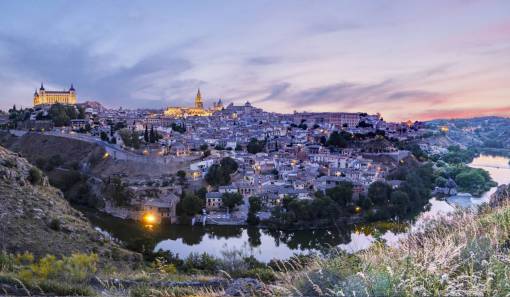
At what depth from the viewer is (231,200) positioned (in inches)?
808

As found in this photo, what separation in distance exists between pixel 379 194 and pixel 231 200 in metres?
7.72

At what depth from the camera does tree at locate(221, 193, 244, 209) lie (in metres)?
20.5

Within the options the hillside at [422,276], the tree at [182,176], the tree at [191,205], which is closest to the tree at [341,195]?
the tree at [191,205]

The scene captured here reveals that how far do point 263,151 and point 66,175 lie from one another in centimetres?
1656

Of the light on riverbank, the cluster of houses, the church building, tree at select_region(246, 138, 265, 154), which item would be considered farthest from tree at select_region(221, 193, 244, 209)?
the church building

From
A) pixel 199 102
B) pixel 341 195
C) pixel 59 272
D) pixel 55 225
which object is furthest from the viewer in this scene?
pixel 199 102

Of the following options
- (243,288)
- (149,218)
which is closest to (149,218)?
(149,218)

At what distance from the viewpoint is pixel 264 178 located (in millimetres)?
25688

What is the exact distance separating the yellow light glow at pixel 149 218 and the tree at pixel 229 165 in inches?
264

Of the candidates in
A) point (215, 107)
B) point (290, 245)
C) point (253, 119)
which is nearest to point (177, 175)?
point (290, 245)

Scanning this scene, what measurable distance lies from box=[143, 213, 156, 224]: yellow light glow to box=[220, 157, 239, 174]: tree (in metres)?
6.72

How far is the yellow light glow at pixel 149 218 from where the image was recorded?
19886mm

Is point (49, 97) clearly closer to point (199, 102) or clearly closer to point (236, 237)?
point (199, 102)

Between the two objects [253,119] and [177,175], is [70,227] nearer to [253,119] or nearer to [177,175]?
[177,175]
